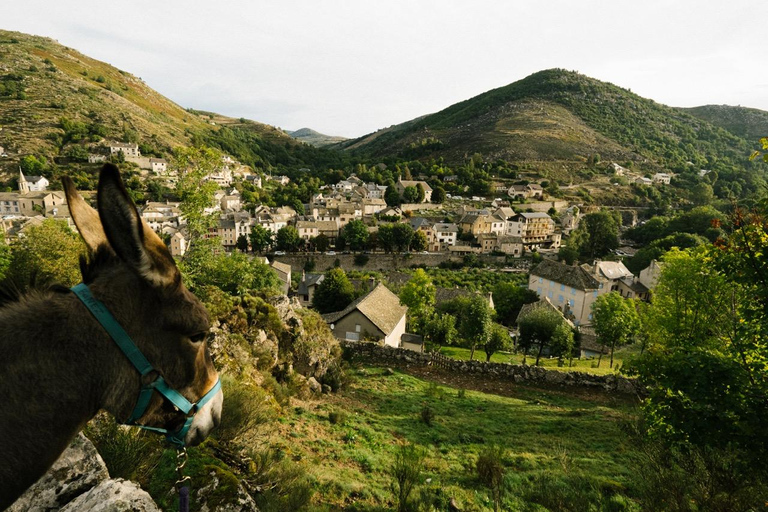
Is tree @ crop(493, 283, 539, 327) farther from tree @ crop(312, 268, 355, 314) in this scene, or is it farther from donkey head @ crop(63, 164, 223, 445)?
donkey head @ crop(63, 164, 223, 445)

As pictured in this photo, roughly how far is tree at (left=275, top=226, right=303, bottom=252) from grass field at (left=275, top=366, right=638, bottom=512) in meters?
49.9

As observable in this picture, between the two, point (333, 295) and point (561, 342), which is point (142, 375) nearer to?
point (561, 342)

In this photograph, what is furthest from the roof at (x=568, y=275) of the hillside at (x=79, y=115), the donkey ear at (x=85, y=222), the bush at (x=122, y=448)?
the hillside at (x=79, y=115)

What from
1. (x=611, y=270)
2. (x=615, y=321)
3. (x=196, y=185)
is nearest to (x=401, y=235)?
(x=611, y=270)

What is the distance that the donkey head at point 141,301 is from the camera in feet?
5.11

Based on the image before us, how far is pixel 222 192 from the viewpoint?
8950cm

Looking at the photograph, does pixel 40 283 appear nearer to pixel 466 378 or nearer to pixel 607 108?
pixel 466 378

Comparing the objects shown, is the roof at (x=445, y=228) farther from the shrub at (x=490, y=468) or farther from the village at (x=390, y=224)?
the shrub at (x=490, y=468)

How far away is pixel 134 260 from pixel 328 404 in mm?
11898

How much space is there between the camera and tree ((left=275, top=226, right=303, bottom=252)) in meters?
64.2

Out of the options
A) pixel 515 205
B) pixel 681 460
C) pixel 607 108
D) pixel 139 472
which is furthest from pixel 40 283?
pixel 607 108

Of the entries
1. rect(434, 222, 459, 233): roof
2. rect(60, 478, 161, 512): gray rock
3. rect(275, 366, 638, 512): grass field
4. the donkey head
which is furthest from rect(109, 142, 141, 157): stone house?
the donkey head

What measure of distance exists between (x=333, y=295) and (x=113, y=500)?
33975 mm

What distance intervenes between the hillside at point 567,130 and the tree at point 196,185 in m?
120
